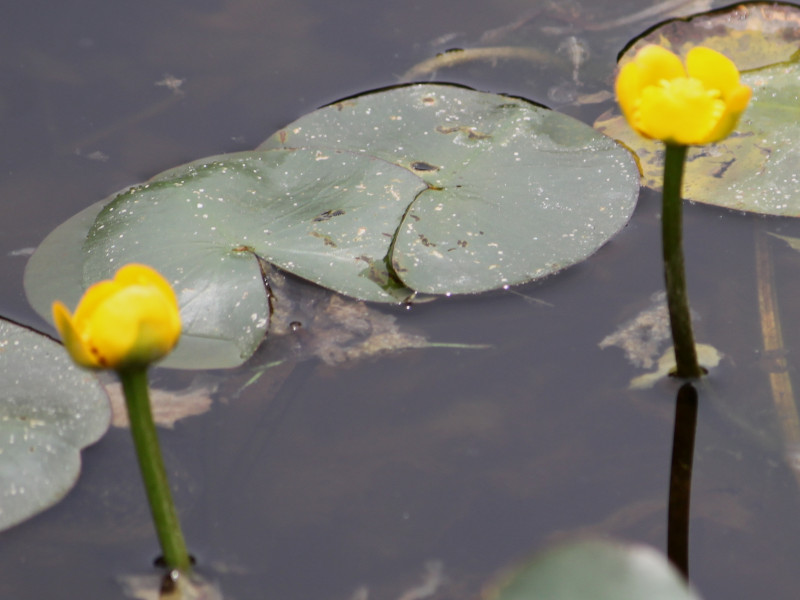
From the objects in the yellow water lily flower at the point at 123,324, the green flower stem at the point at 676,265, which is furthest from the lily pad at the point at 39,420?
the green flower stem at the point at 676,265

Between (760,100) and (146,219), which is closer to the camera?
(146,219)

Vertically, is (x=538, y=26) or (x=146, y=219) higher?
(x=538, y=26)

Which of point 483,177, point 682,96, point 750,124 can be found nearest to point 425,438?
point 483,177

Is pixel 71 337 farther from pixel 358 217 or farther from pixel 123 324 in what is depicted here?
pixel 358 217

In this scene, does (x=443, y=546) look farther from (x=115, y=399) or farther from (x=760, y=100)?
(x=760, y=100)

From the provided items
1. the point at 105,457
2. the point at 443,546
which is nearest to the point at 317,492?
the point at 443,546
